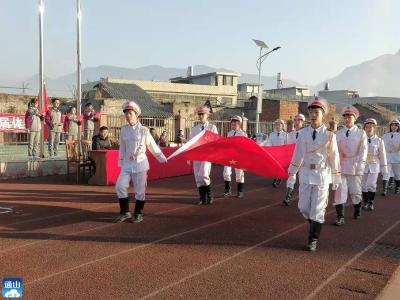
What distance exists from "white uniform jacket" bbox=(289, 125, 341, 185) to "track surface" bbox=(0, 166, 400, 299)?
3.31ft

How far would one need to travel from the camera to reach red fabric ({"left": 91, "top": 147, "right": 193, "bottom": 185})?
40.7 feet

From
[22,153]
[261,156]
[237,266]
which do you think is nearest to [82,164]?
[22,153]

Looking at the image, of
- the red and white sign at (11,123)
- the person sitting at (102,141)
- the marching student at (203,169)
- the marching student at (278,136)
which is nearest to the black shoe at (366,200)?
the marching student at (278,136)

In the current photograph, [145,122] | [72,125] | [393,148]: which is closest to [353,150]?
[393,148]

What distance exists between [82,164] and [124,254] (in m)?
7.44

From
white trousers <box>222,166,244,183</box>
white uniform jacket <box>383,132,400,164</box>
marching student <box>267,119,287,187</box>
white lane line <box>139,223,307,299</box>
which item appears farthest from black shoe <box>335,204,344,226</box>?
white uniform jacket <box>383,132,400,164</box>

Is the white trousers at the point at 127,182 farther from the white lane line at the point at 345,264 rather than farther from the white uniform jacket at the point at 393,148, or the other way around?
the white uniform jacket at the point at 393,148

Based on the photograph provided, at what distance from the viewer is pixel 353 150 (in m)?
8.40

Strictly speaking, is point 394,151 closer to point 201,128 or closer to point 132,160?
point 201,128

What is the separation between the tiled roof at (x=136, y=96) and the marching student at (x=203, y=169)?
20546 millimetres

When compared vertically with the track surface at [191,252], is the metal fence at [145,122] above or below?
above

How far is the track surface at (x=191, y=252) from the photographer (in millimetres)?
4770

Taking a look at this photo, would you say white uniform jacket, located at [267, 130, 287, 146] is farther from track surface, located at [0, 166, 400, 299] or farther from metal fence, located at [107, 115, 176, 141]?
metal fence, located at [107, 115, 176, 141]

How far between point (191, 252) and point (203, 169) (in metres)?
3.69
